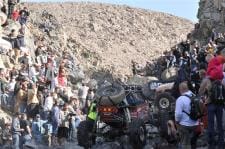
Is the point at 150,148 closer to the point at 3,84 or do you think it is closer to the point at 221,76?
the point at 221,76

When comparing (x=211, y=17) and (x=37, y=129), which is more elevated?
(x=211, y=17)

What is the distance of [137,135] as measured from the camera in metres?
16.7

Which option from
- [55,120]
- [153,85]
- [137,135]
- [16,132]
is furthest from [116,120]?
[55,120]

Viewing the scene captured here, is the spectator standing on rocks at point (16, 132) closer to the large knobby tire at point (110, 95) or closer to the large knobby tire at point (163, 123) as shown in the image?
the large knobby tire at point (110, 95)

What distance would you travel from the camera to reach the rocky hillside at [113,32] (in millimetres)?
55969

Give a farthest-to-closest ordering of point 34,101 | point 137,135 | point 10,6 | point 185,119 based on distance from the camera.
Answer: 1. point 10,6
2. point 34,101
3. point 137,135
4. point 185,119

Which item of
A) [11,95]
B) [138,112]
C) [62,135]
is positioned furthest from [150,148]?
[11,95]

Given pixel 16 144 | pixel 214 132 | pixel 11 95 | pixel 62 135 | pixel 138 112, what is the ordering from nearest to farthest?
pixel 214 132, pixel 138 112, pixel 16 144, pixel 62 135, pixel 11 95

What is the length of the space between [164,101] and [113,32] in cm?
5071

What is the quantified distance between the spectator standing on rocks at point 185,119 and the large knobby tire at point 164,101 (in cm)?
492

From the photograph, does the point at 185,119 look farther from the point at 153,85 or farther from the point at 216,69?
the point at 153,85

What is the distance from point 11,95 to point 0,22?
8586mm

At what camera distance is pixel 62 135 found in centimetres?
2108

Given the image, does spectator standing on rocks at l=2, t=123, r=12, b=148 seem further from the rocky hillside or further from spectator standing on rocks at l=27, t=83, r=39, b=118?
the rocky hillside
